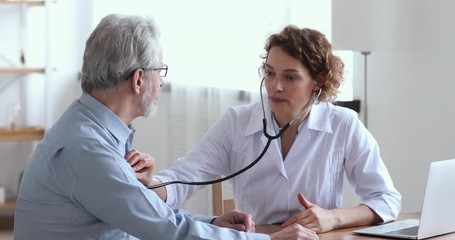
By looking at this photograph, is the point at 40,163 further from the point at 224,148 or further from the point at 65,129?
the point at 224,148

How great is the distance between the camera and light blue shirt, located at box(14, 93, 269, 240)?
6.09 feet

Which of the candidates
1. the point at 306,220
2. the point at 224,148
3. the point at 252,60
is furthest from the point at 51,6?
the point at 306,220

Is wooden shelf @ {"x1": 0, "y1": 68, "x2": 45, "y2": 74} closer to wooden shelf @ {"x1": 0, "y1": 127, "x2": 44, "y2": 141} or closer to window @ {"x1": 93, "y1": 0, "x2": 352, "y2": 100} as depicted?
wooden shelf @ {"x1": 0, "y1": 127, "x2": 44, "y2": 141}

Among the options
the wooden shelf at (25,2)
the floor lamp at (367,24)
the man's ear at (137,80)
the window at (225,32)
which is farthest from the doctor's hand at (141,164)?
the wooden shelf at (25,2)

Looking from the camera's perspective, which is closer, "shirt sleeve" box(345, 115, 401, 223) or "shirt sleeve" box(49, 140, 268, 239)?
"shirt sleeve" box(49, 140, 268, 239)

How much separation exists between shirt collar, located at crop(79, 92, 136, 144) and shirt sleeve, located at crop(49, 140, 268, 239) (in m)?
0.08

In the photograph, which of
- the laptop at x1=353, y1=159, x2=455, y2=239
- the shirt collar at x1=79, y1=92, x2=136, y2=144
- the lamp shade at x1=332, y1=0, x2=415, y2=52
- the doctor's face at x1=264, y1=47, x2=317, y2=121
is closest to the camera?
the shirt collar at x1=79, y1=92, x2=136, y2=144

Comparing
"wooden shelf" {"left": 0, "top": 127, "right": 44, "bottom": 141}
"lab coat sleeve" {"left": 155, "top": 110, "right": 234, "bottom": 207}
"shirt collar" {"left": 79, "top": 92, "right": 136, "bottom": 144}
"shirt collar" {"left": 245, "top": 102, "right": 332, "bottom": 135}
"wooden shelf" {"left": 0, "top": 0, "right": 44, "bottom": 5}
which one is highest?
"wooden shelf" {"left": 0, "top": 0, "right": 44, "bottom": 5}

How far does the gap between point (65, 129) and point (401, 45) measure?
190 cm

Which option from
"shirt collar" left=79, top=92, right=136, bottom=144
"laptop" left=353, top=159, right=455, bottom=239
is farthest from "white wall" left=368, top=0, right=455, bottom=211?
"shirt collar" left=79, top=92, right=136, bottom=144

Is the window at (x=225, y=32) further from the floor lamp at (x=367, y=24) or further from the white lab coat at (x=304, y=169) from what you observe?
the white lab coat at (x=304, y=169)

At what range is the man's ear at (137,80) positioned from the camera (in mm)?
1988

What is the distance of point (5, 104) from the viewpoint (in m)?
5.58

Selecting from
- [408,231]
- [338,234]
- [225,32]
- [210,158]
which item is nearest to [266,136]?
[210,158]
